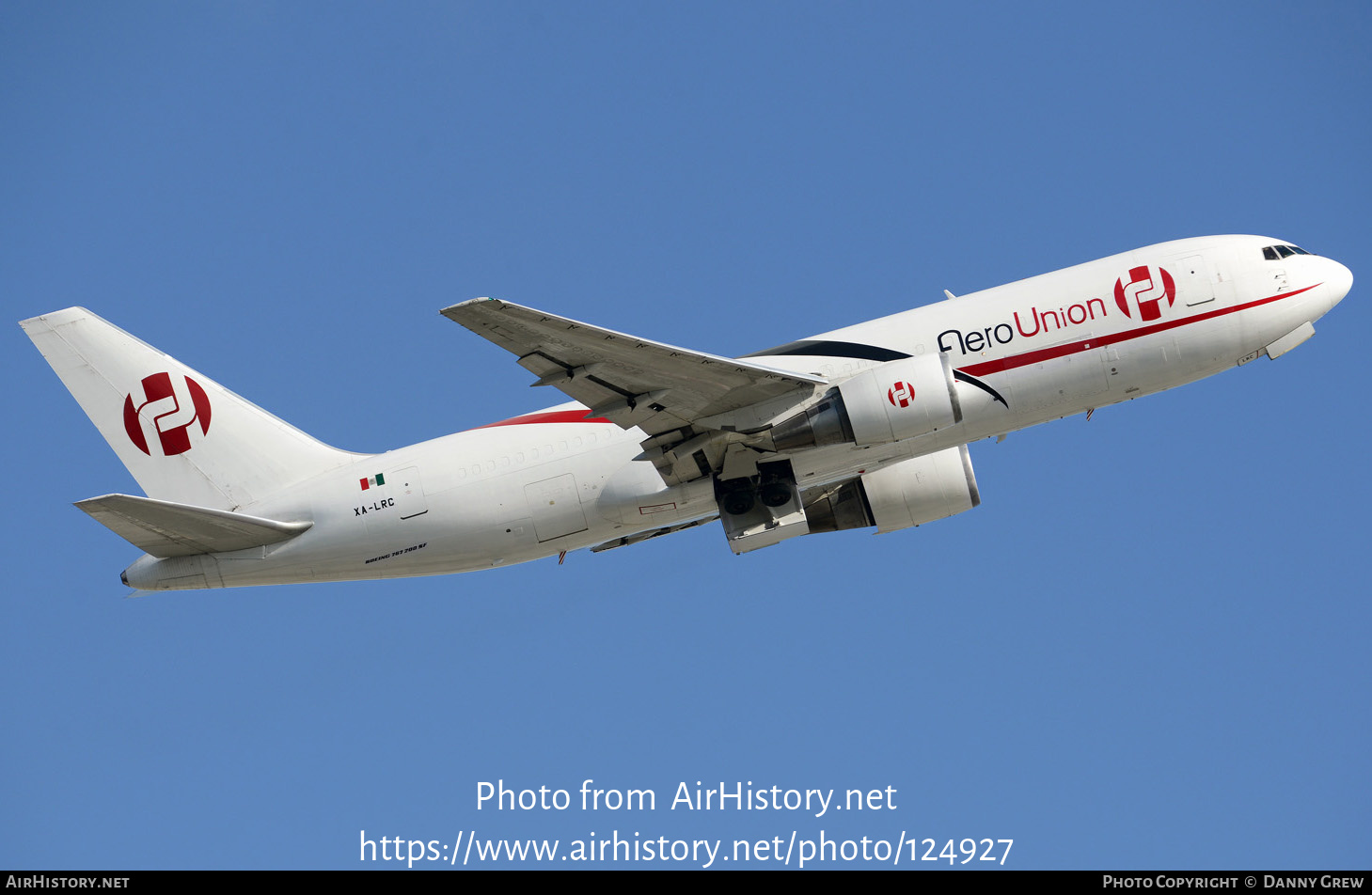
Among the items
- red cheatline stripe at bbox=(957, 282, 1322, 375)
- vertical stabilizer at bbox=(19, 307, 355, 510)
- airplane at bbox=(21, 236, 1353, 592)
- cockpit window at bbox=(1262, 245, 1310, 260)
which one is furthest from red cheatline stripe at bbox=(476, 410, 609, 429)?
cockpit window at bbox=(1262, 245, 1310, 260)

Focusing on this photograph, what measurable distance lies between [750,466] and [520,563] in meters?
6.47

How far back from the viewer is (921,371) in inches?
1256

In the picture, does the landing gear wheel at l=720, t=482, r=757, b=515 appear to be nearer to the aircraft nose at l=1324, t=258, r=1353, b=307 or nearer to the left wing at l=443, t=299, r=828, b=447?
the left wing at l=443, t=299, r=828, b=447

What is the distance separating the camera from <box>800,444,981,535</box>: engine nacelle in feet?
123

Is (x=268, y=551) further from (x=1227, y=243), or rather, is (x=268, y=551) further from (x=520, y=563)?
(x=1227, y=243)

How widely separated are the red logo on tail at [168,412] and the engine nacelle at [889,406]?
1630cm

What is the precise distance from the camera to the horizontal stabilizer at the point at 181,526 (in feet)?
104

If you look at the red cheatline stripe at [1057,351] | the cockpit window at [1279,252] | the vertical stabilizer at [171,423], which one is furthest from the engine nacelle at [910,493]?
the vertical stabilizer at [171,423]

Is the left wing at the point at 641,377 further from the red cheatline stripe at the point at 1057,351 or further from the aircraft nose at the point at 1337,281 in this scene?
the aircraft nose at the point at 1337,281

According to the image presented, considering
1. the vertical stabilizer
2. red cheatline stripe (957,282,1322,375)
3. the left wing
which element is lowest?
red cheatline stripe (957,282,1322,375)

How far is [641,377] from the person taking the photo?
31.8 metres

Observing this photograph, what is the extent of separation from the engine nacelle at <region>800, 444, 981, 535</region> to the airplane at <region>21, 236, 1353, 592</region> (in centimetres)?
169

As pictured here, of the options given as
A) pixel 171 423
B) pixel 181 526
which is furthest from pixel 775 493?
pixel 171 423

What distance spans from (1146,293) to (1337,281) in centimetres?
507
